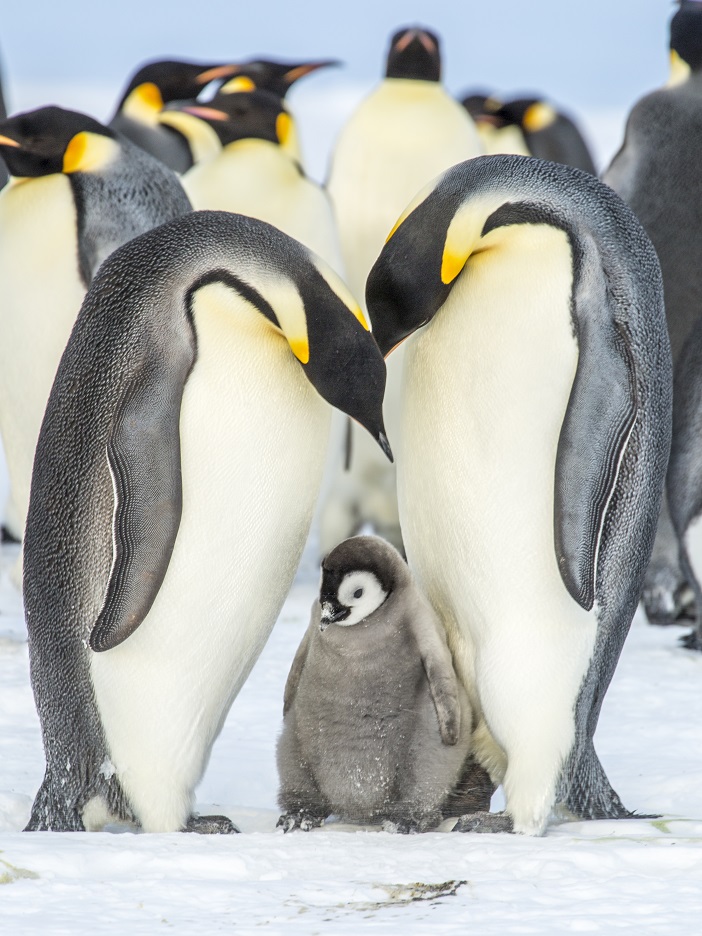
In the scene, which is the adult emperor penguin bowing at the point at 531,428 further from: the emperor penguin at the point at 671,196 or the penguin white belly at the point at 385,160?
the penguin white belly at the point at 385,160

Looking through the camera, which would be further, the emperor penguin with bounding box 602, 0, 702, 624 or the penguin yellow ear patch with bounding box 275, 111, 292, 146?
the penguin yellow ear patch with bounding box 275, 111, 292, 146

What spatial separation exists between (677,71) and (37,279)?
2.95m

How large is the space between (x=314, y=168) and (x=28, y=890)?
659 inches

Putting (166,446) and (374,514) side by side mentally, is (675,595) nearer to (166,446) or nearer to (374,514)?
(374,514)

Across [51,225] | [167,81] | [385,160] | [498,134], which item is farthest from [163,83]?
[51,225]

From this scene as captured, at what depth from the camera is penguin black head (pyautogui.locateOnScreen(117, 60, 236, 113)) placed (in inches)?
345

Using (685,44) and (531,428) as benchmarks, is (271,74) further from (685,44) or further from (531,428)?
(531,428)

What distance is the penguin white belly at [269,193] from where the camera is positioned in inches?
215

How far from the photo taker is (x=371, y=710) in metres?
2.69

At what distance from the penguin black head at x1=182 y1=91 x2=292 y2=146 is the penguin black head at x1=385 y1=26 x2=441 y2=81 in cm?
66

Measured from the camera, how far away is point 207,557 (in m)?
2.60

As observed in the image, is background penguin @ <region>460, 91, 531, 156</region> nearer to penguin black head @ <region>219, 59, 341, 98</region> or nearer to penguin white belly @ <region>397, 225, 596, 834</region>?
penguin black head @ <region>219, 59, 341, 98</region>

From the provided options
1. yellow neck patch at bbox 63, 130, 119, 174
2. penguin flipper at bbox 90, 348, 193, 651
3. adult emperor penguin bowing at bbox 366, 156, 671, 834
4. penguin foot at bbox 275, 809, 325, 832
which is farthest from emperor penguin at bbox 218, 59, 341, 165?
penguin foot at bbox 275, 809, 325, 832

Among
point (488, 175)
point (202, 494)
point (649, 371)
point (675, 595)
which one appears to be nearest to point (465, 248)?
point (488, 175)
